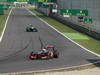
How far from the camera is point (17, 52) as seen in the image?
37156 millimetres

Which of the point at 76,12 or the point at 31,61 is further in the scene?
the point at 76,12

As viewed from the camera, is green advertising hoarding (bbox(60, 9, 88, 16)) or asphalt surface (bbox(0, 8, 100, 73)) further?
green advertising hoarding (bbox(60, 9, 88, 16))

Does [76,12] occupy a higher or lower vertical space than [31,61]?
higher

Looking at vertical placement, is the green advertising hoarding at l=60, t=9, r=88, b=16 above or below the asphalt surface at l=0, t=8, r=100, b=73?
above

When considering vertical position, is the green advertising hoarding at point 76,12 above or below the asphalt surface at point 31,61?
above

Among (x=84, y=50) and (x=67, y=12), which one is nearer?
(x=84, y=50)

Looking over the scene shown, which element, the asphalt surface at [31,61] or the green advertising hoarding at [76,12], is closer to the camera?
the asphalt surface at [31,61]

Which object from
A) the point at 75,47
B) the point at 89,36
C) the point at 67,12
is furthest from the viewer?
the point at 67,12

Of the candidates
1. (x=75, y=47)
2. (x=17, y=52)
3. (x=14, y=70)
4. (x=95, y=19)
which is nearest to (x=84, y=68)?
(x=14, y=70)

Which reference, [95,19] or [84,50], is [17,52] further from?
[95,19]

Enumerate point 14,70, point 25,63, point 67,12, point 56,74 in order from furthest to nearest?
1. point 67,12
2. point 25,63
3. point 14,70
4. point 56,74

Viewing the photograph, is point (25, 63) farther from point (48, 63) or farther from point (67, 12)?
point (67, 12)

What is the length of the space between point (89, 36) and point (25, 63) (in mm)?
26547

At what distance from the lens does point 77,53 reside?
3772 cm
